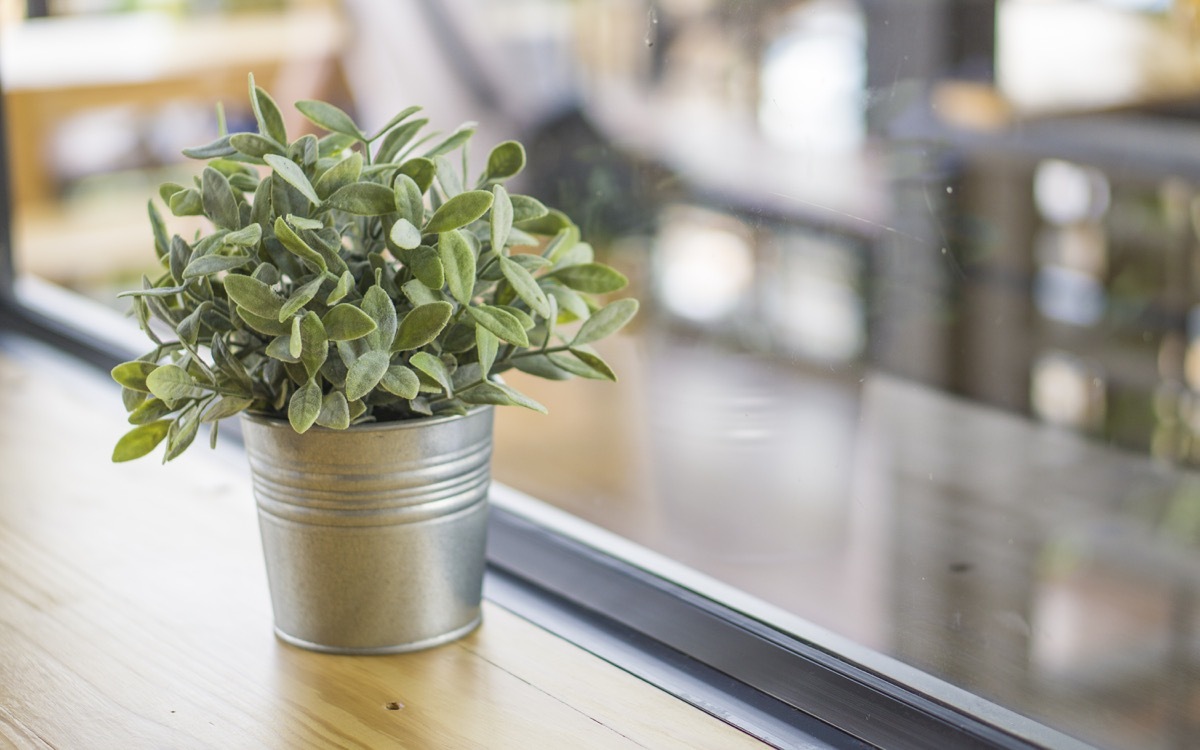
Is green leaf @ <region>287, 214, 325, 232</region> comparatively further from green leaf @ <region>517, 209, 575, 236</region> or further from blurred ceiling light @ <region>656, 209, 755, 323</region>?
blurred ceiling light @ <region>656, 209, 755, 323</region>

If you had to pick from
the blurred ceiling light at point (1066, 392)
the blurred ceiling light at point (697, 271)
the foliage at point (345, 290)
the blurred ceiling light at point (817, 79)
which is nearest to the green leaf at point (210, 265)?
the foliage at point (345, 290)

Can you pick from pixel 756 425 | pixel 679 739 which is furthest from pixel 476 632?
pixel 756 425

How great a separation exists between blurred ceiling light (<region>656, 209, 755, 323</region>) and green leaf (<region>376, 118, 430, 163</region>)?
4.50ft

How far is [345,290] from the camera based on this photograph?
0.63 meters

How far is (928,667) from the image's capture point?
0.73 metres

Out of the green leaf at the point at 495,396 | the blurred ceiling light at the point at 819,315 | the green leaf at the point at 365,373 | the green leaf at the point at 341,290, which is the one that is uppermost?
the green leaf at the point at 341,290

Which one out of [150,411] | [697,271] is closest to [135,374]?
[150,411]

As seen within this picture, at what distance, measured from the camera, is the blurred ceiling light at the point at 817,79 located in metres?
1.28

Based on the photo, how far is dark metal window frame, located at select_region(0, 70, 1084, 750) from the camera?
2.14 ft

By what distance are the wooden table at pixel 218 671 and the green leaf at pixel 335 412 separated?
0.53ft

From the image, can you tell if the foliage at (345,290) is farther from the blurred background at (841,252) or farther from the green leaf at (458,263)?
the blurred background at (841,252)

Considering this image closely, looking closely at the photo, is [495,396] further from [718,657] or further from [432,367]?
[718,657]

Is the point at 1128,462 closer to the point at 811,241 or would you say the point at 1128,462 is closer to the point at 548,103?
the point at 811,241

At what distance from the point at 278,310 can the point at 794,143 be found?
3.99ft
